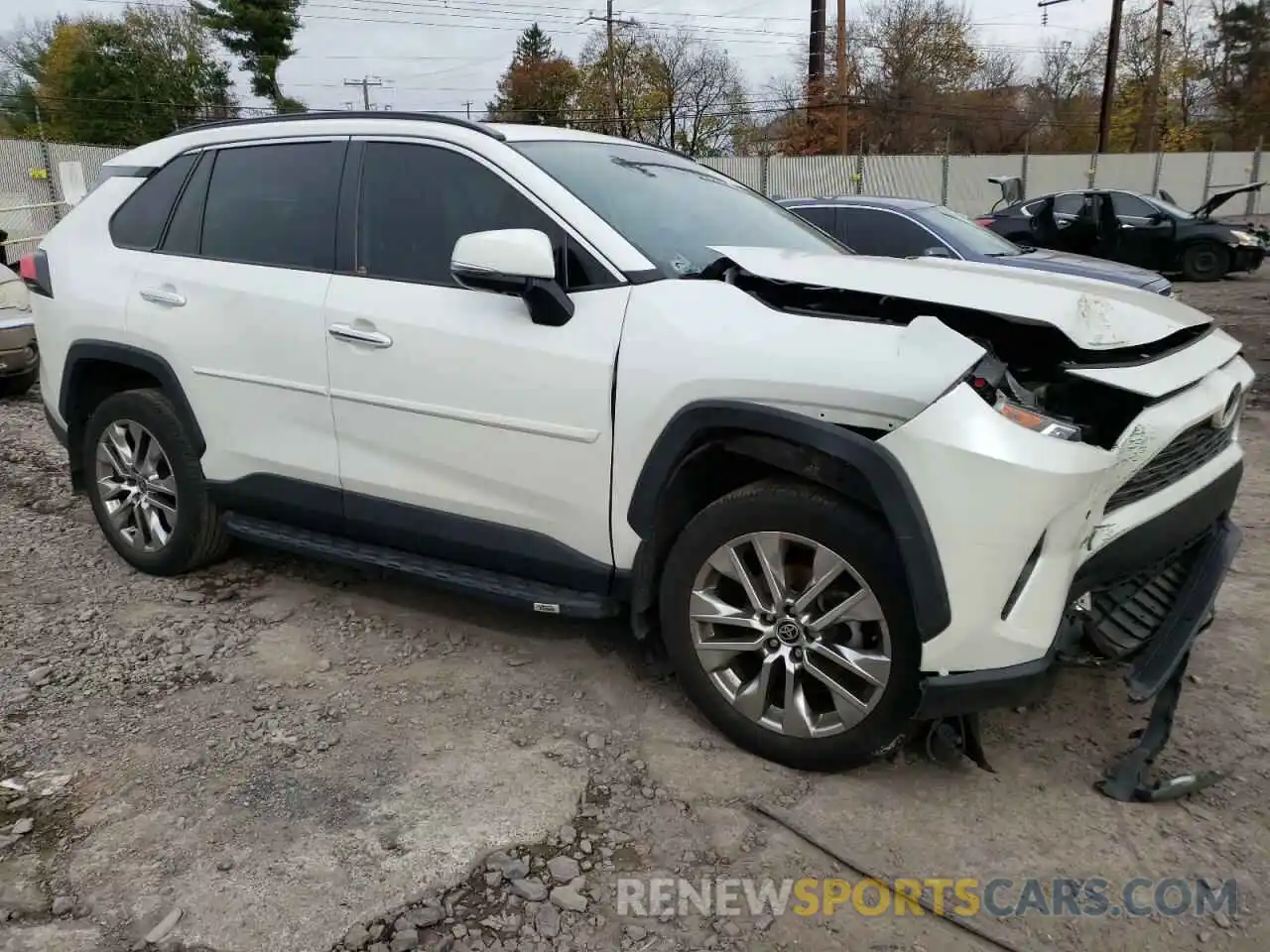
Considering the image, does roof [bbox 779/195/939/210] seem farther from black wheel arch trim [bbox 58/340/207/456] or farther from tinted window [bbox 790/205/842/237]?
black wheel arch trim [bbox 58/340/207/456]

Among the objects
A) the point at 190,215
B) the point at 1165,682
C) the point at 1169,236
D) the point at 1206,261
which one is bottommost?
the point at 1206,261

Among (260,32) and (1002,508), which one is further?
(260,32)

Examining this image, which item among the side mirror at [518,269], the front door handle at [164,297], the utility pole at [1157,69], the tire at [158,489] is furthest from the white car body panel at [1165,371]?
the utility pole at [1157,69]

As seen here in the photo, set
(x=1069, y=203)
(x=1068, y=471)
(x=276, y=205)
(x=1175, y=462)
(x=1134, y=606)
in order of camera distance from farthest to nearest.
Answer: (x=1069, y=203) → (x=276, y=205) → (x=1134, y=606) → (x=1175, y=462) → (x=1068, y=471)

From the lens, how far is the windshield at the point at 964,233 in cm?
834

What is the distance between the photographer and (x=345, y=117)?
371cm

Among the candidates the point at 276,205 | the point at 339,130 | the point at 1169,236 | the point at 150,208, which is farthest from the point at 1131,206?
the point at 150,208

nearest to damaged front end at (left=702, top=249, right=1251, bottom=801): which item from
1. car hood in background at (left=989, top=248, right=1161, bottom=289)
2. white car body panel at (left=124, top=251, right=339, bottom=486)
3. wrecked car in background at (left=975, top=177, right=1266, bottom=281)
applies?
white car body panel at (left=124, top=251, right=339, bottom=486)

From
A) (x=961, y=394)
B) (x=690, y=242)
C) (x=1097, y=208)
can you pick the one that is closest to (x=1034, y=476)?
(x=961, y=394)

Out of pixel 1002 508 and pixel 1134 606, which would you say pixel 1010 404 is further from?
pixel 1134 606

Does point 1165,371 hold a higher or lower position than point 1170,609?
higher

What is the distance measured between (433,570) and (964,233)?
679 centimetres

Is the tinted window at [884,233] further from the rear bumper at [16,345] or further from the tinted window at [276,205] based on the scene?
the rear bumper at [16,345]

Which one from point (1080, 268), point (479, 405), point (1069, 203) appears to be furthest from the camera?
point (1069, 203)
